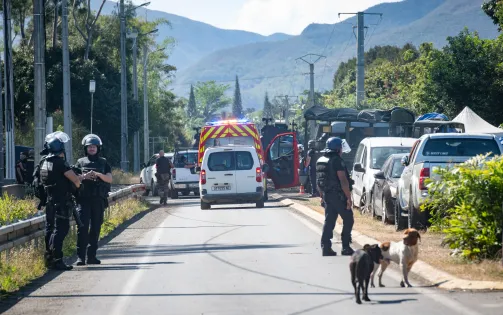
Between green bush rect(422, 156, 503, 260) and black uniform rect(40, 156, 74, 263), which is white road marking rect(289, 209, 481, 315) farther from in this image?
black uniform rect(40, 156, 74, 263)

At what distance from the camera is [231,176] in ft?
103

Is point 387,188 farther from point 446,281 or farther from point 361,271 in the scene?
point 361,271

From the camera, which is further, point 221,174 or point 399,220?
point 221,174

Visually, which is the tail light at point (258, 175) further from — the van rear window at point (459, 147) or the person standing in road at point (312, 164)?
the van rear window at point (459, 147)

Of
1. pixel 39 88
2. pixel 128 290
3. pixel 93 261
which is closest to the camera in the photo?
pixel 128 290

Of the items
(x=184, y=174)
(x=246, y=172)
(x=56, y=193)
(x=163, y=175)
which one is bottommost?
(x=184, y=174)

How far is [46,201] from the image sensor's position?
1528 cm

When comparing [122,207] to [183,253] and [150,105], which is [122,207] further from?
[150,105]

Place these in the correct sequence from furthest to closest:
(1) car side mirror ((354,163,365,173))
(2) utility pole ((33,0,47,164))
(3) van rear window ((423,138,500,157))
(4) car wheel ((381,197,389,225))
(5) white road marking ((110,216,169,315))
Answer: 1. (2) utility pole ((33,0,47,164))
2. (1) car side mirror ((354,163,365,173))
3. (4) car wheel ((381,197,389,225))
4. (3) van rear window ((423,138,500,157))
5. (5) white road marking ((110,216,169,315))

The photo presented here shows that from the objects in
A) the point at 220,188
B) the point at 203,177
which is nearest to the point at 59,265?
the point at 203,177

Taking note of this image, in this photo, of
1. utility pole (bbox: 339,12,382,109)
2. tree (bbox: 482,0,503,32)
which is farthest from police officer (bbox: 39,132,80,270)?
utility pole (bbox: 339,12,382,109)

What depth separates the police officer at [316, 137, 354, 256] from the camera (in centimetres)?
1609

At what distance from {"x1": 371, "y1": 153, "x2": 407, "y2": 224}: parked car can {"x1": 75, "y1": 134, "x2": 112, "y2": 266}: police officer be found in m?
6.86

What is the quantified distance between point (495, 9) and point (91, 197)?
3425 centimetres
